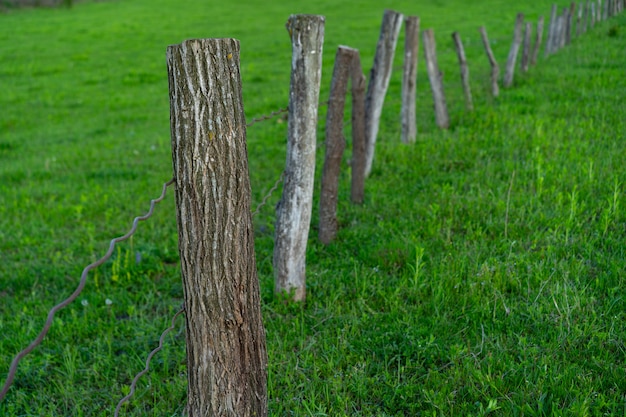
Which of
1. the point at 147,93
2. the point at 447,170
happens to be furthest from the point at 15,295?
the point at 147,93

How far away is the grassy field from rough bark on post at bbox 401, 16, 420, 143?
0.81ft

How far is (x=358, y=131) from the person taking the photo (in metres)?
Answer: 5.74

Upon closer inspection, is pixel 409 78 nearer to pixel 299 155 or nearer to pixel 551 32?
pixel 299 155

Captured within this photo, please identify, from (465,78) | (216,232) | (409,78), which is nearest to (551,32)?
(465,78)

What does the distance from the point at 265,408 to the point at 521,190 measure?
3463mm

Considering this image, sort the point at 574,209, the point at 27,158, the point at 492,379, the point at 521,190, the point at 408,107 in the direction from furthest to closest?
1. the point at 27,158
2. the point at 408,107
3. the point at 521,190
4. the point at 574,209
5. the point at 492,379

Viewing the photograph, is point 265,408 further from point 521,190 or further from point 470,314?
point 521,190

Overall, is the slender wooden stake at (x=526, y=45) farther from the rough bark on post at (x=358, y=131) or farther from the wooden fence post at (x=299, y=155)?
the wooden fence post at (x=299, y=155)

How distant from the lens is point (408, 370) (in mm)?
3215

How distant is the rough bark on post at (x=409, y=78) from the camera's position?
725cm

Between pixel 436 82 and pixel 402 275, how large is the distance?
15.2 feet

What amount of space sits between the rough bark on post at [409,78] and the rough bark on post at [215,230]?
5.25 metres

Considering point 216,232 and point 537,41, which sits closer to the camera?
point 216,232

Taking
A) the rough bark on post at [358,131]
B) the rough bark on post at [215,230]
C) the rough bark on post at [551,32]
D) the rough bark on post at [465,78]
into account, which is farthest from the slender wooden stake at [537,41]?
the rough bark on post at [215,230]
